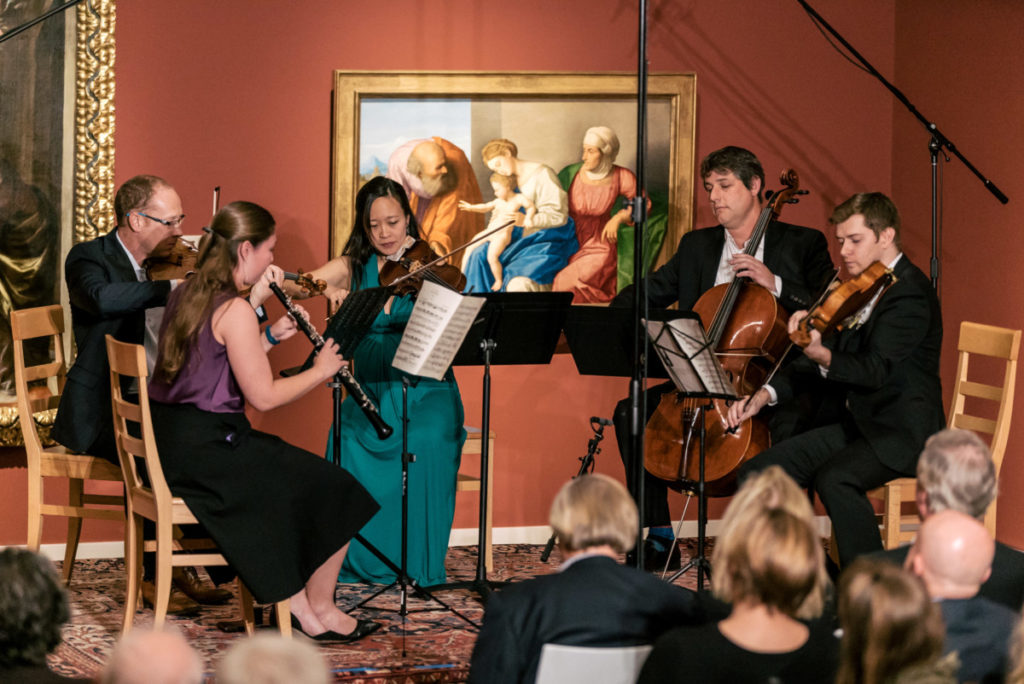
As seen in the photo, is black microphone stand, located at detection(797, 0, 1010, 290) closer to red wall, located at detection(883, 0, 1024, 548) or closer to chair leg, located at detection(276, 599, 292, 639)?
red wall, located at detection(883, 0, 1024, 548)

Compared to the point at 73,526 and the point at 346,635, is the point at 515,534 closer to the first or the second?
the point at 346,635

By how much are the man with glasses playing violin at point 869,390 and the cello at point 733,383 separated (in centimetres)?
8

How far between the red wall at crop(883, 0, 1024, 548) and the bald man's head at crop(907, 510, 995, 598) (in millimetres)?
2862

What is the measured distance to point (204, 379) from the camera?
3457mm

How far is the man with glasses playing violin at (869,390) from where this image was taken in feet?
12.5

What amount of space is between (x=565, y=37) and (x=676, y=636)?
12.3 ft

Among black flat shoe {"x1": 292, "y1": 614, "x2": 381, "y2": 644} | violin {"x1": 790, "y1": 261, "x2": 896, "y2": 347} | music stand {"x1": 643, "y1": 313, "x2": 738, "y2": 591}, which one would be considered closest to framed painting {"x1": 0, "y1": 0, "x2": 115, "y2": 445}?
black flat shoe {"x1": 292, "y1": 614, "x2": 381, "y2": 644}

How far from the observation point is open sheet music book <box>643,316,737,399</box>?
372 centimetres

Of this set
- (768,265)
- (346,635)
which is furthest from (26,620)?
(768,265)

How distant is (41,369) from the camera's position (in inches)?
167

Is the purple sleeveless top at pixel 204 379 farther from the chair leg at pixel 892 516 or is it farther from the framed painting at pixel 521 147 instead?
the chair leg at pixel 892 516

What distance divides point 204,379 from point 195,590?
44.5 inches

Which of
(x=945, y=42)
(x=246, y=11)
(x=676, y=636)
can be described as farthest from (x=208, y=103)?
(x=676, y=636)

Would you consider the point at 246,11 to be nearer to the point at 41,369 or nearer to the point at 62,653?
the point at 41,369
